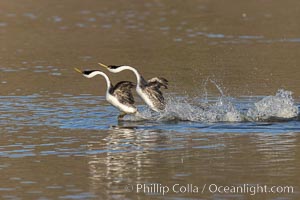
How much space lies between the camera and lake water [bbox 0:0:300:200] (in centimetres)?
1062

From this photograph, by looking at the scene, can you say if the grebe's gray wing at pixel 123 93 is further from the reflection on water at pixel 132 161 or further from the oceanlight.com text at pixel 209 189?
the oceanlight.com text at pixel 209 189

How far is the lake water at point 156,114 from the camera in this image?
1062 cm

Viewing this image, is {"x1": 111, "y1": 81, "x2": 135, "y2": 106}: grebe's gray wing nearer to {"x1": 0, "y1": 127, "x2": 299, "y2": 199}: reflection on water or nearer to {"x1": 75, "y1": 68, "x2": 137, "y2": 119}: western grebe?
{"x1": 75, "y1": 68, "x2": 137, "y2": 119}: western grebe

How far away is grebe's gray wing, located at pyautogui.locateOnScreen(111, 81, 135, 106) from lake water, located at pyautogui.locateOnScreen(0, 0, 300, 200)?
317mm

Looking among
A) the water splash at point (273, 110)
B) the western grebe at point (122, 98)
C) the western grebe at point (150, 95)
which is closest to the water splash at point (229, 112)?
the water splash at point (273, 110)

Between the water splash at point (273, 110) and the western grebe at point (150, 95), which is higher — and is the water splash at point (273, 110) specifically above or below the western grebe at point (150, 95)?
below

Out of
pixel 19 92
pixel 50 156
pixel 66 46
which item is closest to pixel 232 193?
pixel 50 156

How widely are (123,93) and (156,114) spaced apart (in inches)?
26.1

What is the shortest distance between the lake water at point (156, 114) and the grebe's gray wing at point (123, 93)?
32cm

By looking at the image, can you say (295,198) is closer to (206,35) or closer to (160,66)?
(160,66)

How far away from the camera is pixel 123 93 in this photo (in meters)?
15.6

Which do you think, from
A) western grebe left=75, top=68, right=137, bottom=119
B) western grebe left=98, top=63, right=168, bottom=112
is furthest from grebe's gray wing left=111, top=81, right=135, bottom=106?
western grebe left=98, top=63, right=168, bottom=112

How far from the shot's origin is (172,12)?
32.1 meters

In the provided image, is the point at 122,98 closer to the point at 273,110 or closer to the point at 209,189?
the point at 273,110
